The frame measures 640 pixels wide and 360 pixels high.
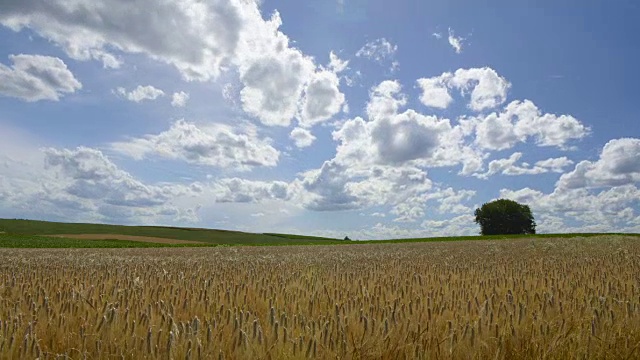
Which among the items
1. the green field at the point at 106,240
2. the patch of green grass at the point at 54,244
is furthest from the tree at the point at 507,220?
the patch of green grass at the point at 54,244

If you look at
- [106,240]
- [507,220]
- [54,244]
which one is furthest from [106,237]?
[507,220]

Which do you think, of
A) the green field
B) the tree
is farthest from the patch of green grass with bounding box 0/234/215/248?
the tree

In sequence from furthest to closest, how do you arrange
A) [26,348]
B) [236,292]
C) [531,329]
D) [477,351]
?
[236,292], [531,329], [477,351], [26,348]

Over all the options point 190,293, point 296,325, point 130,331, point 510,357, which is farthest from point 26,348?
point 510,357

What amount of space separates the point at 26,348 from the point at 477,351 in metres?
2.87

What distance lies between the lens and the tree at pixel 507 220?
359 feet

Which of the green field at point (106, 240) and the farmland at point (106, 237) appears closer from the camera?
the green field at point (106, 240)

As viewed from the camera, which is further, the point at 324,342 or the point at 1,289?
the point at 1,289

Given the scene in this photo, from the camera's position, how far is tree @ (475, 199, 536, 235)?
109 metres

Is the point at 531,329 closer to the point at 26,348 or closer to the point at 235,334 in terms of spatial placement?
the point at 235,334

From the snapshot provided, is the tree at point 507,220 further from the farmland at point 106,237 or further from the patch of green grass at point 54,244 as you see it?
the patch of green grass at point 54,244

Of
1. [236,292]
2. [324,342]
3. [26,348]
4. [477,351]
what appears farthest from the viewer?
[236,292]

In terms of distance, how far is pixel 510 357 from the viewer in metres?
3.40

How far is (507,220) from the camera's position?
109750mm
